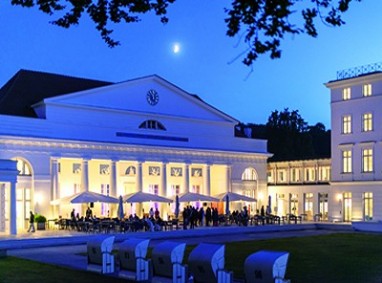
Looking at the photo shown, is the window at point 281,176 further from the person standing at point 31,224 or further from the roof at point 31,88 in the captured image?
the person standing at point 31,224

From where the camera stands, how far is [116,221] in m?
34.5

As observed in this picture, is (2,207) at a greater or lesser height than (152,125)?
lesser

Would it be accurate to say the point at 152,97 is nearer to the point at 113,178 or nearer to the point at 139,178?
the point at 139,178

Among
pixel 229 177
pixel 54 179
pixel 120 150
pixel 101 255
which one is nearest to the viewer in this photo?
pixel 101 255

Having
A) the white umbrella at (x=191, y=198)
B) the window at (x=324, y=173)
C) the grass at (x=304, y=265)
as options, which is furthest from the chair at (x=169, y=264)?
the window at (x=324, y=173)

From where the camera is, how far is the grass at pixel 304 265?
16.5 metres

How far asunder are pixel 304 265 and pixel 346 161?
94.2ft

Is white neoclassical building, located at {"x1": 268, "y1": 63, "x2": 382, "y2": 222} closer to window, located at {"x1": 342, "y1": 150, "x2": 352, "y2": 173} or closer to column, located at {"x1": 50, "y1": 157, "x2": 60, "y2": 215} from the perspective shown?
window, located at {"x1": 342, "y1": 150, "x2": 352, "y2": 173}

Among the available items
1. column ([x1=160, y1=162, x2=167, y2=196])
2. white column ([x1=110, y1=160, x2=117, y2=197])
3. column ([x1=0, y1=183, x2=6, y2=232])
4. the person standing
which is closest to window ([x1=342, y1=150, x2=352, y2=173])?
column ([x1=160, y1=162, x2=167, y2=196])

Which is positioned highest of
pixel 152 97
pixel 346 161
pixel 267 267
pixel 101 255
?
pixel 152 97

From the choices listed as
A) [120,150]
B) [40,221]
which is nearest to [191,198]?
[120,150]

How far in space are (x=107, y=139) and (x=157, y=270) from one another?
86.6ft

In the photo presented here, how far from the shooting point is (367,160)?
148 ft

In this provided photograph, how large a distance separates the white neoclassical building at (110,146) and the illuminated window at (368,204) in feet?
27.0
